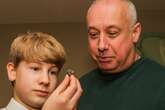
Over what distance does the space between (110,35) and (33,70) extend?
1.15 feet

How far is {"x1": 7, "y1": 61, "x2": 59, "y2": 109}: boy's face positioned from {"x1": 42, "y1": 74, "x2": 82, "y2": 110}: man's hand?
29 cm

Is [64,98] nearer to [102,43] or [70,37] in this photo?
[102,43]

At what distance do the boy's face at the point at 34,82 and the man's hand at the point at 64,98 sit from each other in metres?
0.29

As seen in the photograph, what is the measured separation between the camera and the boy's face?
1.16m

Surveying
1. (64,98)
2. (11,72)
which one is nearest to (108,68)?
(11,72)

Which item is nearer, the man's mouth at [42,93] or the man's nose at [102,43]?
the man's mouth at [42,93]

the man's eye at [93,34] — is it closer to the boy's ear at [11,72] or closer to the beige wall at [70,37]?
the boy's ear at [11,72]

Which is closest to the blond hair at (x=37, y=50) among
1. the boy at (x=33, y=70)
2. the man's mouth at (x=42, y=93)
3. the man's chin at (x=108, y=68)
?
the boy at (x=33, y=70)

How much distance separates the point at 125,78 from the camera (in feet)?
4.61

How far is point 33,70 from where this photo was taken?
118 cm

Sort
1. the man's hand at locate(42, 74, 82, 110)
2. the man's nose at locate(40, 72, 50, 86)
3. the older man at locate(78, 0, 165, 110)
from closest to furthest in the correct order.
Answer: the man's hand at locate(42, 74, 82, 110), the man's nose at locate(40, 72, 50, 86), the older man at locate(78, 0, 165, 110)

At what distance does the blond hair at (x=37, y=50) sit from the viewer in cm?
119

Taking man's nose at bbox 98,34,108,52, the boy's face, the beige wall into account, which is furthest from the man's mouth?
the beige wall

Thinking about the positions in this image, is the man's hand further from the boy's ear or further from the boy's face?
the boy's ear
